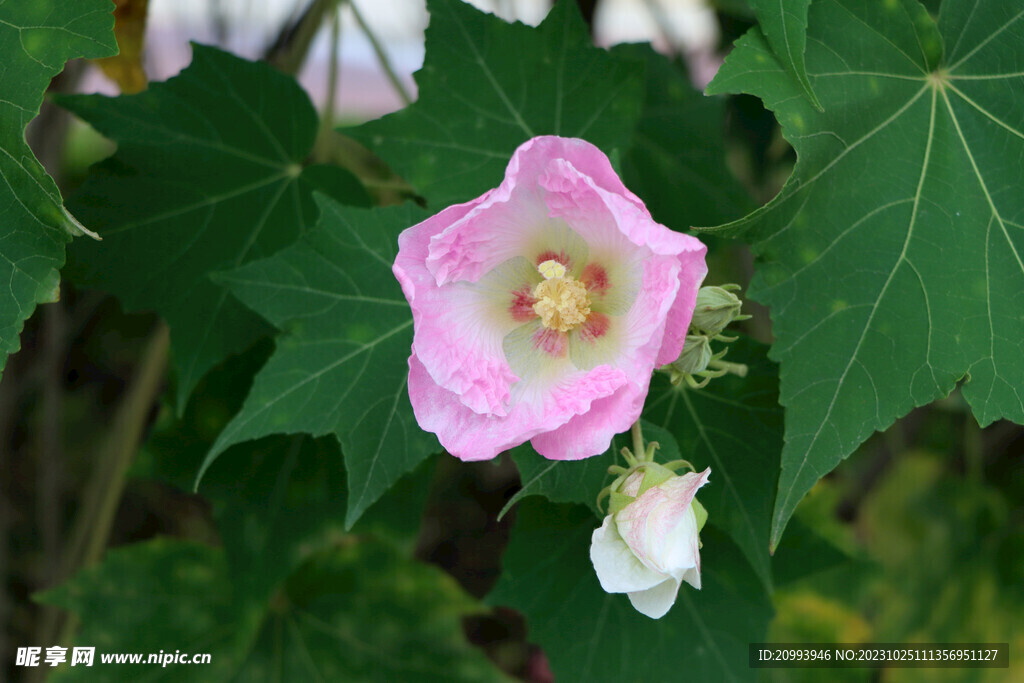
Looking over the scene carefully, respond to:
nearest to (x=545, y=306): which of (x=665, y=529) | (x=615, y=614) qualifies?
(x=665, y=529)

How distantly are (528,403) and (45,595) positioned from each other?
3.28ft

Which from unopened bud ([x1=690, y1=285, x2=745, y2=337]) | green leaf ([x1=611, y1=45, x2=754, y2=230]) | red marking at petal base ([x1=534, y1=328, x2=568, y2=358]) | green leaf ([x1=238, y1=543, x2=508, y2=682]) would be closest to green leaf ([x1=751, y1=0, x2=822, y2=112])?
unopened bud ([x1=690, y1=285, x2=745, y2=337])

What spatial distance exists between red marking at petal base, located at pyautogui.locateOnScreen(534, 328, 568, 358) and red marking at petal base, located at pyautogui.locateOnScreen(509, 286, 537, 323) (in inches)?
0.9

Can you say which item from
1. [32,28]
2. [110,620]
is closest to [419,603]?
[110,620]

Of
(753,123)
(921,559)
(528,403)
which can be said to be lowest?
(921,559)

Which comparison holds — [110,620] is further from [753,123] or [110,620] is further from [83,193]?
[753,123]

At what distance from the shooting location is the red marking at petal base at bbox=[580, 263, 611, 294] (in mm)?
830

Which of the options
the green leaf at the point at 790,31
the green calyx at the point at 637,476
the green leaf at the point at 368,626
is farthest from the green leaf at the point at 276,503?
the green leaf at the point at 790,31

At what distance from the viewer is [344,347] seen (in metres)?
0.91

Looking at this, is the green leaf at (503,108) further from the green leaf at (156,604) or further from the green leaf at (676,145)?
the green leaf at (156,604)

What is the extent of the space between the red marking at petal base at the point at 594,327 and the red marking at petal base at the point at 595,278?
0.08 feet

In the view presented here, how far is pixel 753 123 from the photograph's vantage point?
172 centimetres

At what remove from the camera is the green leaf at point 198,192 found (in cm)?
103

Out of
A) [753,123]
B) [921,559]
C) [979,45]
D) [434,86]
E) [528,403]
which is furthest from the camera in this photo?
[921,559]
